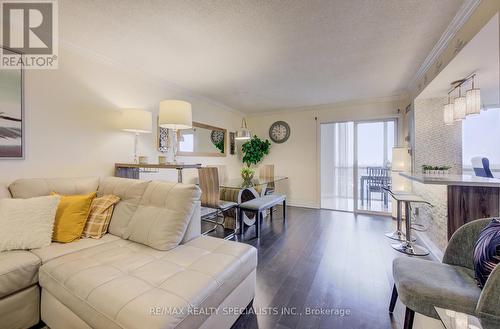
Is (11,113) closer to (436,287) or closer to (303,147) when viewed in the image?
(436,287)

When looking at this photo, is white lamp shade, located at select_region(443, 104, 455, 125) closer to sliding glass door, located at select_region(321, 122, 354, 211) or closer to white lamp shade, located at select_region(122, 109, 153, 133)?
sliding glass door, located at select_region(321, 122, 354, 211)

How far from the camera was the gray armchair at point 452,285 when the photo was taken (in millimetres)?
926

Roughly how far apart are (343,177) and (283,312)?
12.8ft

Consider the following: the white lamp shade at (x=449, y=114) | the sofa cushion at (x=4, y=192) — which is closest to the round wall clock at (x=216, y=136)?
the sofa cushion at (x=4, y=192)

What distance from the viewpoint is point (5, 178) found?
1906 millimetres

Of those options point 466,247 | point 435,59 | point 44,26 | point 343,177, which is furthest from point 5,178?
point 343,177

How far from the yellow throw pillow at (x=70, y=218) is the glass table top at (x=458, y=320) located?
97.4 inches

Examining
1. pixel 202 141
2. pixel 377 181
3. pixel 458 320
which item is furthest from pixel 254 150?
pixel 458 320

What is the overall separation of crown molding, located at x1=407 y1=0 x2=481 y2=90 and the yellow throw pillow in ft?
11.7

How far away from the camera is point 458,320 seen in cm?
93

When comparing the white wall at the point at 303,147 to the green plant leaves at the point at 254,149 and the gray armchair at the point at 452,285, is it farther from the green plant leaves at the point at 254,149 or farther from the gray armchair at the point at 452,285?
the gray armchair at the point at 452,285

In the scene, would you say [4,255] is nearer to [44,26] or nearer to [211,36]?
[44,26]

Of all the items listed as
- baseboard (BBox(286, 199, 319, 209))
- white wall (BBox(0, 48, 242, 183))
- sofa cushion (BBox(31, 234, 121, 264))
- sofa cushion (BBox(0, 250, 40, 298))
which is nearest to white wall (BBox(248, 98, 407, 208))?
baseboard (BBox(286, 199, 319, 209))

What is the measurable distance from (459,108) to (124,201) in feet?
11.6
